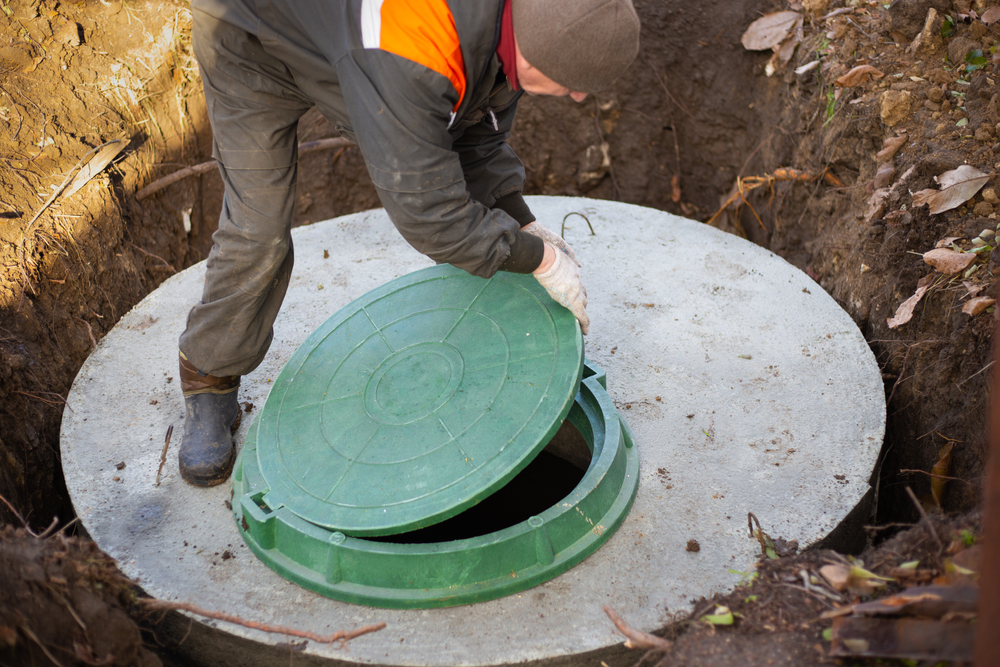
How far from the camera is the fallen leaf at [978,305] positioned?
209 cm

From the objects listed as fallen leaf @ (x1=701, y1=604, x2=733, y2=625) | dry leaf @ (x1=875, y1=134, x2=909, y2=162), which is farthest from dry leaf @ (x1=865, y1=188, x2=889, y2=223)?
fallen leaf @ (x1=701, y1=604, x2=733, y2=625)

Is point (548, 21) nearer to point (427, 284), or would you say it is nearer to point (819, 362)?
point (427, 284)

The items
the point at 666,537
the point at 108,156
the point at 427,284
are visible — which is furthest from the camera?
the point at 108,156

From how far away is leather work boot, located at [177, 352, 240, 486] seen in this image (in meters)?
2.28

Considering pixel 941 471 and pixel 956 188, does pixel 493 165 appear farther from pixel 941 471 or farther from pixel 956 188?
pixel 941 471

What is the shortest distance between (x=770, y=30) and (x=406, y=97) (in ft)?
10.4

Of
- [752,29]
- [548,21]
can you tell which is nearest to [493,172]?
[548,21]

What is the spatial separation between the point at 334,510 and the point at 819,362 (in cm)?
174

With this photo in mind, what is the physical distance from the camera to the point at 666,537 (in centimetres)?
204

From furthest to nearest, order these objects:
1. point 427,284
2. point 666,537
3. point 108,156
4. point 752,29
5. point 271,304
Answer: point 752,29
point 108,156
point 427,284
point 271,304
point 666,537

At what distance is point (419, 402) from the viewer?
2.12 meters

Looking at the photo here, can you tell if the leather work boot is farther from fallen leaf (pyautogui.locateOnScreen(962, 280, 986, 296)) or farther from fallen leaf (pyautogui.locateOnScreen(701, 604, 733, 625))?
fallen leaf (pyautogui.locateOnScreen(962, 280, 986, 296))

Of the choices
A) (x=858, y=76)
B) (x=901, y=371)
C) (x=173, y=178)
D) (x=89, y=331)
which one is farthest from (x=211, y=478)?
(x=858, y=76)

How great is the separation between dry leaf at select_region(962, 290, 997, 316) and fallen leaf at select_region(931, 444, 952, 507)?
26 mm
